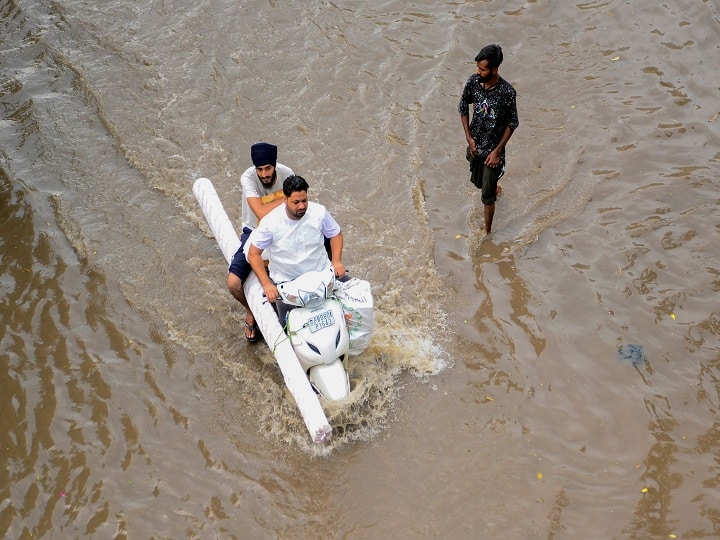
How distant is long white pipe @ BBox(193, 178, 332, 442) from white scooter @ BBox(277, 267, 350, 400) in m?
0.11

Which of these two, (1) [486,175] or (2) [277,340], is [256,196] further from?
(1) [486,175]

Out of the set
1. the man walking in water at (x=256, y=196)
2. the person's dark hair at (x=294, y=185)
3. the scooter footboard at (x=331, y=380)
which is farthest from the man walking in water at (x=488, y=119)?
the scooter footboard at (x=331, y=380)

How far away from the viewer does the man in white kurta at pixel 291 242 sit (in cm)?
537

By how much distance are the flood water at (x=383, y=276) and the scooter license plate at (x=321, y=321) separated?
643 millimetres

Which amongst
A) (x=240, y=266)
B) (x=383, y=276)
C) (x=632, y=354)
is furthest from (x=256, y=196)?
(x=632, y=354)

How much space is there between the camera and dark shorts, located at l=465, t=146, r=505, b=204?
6812 millimetres

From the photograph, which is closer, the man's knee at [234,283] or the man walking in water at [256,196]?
the man walking in water at [256,196]

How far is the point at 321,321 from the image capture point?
5395 mm

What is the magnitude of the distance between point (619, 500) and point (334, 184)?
4.66 meters

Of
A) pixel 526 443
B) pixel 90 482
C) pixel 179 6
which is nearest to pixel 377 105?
pixel 179 6

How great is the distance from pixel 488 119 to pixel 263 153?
7.24 feet

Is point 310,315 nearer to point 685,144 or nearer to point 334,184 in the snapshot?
point 334,184

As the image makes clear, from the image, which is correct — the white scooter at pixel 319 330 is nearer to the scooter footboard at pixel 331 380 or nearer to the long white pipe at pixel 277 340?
the scooter footboard at pixel 331 380

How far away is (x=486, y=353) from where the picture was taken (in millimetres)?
6180
